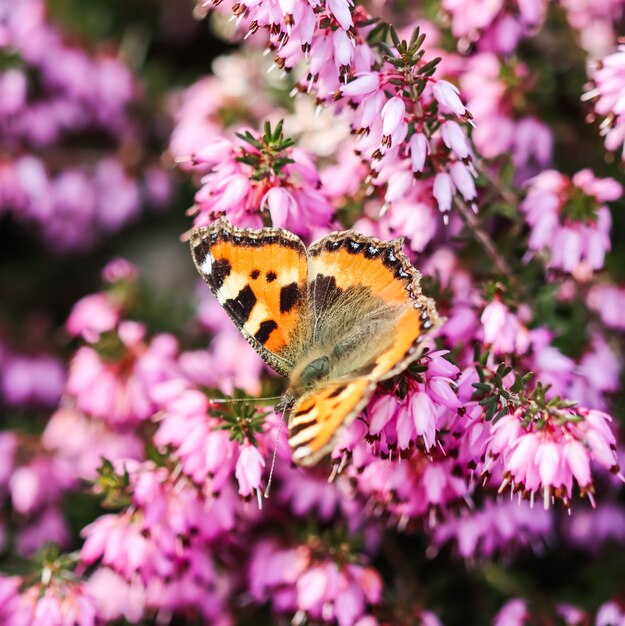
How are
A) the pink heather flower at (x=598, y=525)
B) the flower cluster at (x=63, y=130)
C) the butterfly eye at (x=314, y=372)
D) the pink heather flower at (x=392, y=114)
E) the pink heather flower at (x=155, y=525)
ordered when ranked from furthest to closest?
the flower cluster at (x=63, y=130), the pink heather flower at (x=598, y=525), the pink heather flower at (x=155, y=525), the butterfly eye at (x=314, y=372), the pink heather flower at (x=392, y=114)

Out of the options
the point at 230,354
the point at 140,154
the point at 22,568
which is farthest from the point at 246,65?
the point at 22,568

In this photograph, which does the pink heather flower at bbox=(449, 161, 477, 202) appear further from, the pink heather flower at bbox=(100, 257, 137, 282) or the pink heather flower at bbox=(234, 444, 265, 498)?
the pink heather flower at bbox=(100, 257, 137, 282)

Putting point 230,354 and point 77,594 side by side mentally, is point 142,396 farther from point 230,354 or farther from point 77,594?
point 77,594

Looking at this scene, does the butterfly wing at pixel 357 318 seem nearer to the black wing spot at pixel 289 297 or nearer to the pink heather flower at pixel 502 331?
the black wing spot at pixel 289 297

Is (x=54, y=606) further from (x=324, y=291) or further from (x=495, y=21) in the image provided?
(x=495, y=21)

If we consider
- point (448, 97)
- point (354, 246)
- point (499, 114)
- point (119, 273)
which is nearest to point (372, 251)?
point (354, 246)

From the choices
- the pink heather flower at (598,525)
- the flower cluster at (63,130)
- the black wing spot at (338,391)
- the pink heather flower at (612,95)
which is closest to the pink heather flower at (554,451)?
the black wing spot at (338,391)
